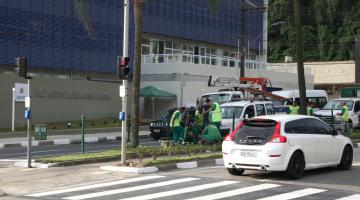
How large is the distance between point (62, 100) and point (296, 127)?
28086mm

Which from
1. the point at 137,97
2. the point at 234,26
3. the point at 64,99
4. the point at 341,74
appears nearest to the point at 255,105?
the point at 137,97

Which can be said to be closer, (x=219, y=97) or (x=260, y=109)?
(x=260, y=109)

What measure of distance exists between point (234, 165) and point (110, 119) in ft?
97.5

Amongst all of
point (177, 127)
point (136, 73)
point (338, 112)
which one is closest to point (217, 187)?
point (136, 73)

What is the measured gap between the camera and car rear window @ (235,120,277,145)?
1451 cm

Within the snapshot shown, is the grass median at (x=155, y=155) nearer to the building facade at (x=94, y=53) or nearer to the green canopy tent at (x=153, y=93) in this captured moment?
the building facade at (x=94, y=53)

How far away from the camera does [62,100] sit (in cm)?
4106

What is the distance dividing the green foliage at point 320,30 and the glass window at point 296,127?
70.2m

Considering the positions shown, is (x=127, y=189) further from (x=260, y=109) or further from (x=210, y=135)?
(x=260, y=109)

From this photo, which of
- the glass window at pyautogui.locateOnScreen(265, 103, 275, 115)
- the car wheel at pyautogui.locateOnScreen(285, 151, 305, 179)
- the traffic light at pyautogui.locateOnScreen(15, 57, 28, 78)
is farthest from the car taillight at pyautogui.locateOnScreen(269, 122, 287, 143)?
the glass window at pyautogui.locateOnScreen(265, 103, 275, 115)

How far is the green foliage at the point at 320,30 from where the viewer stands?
86.6 meters

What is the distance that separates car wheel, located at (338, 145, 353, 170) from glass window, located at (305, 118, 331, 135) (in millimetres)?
942

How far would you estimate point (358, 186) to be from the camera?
540 inches

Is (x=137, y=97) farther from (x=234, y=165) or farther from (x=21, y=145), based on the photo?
(x=21, y=145)
